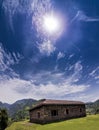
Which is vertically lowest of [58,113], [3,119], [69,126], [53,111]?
[69,126]

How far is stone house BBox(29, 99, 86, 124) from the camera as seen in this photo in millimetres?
30312

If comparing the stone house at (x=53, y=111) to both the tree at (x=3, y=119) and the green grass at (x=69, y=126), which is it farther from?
the tree at (x=3, y=119)

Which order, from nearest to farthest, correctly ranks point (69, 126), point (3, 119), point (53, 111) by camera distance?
point (69, 126) < point (53, 111) < point (3, 119)

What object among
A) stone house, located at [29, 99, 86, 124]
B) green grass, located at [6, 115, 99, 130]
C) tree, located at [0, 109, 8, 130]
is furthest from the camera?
tree, located at [0, 109, 8, 130]

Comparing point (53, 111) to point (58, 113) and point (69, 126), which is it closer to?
point (58, 113)

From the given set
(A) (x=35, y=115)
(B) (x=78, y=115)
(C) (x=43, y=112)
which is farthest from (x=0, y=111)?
(B) (x=78, y=115)

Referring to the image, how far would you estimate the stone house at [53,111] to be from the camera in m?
30.3

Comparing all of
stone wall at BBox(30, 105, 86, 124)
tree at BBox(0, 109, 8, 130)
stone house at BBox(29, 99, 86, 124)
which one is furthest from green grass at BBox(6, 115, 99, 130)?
tree at BBox(0, 109, 8, 130)

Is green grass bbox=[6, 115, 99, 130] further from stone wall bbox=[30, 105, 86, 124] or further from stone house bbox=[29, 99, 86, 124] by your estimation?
stone house bbox=[29, 99, 86, 124]

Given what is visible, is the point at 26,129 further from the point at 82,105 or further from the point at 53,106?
the point at 82,105

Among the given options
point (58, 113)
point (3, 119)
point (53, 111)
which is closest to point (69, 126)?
point (53, 111)

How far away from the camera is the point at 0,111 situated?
4072 centimetres

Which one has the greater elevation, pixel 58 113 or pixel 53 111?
pixel 53 111

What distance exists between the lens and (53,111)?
3155cm
